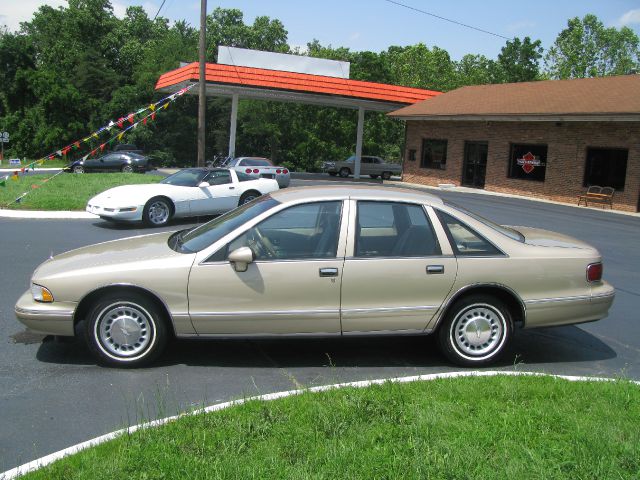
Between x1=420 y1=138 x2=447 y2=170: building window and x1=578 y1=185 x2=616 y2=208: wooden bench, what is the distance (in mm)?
9047

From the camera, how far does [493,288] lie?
224 inches

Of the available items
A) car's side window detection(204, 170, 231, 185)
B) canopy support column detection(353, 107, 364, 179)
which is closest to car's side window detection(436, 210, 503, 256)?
car's side window detection(204, 170, 231, 185)

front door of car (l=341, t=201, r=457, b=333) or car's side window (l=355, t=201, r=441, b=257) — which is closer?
front door of car (l=341, t=201, r=457, b=333)

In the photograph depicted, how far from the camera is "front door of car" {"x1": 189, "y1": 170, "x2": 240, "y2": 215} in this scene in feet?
48.8

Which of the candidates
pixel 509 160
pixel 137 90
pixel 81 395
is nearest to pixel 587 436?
pixel 81 395

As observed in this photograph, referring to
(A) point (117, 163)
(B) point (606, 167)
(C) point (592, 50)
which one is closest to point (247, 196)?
(B) point (606, 167)

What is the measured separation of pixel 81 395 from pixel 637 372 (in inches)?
186

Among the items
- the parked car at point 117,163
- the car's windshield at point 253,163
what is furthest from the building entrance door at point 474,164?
the parked car at point 117,163

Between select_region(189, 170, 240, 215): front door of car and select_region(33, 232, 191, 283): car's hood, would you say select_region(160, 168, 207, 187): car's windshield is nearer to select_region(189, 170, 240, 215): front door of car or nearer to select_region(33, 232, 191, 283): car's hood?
select_region(189, 170, 240, 215): front door of car

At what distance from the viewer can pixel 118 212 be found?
13633mm

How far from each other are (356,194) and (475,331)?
161 cm

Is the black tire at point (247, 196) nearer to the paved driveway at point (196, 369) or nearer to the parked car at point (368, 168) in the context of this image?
the paved driveway at point (196, 369)

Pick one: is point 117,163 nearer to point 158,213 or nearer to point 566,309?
point 158,213

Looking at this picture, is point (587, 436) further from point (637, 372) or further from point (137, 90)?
point (137, 90)
